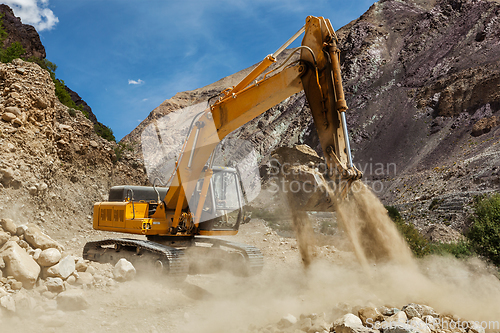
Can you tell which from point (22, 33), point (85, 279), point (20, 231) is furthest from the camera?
point (22, 33)

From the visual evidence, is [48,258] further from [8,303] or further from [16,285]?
[8,303]

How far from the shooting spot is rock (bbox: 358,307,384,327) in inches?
168

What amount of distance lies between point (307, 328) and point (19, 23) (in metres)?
49.0

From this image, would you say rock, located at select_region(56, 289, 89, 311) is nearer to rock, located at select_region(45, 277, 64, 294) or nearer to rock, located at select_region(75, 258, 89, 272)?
rock, located at select_region(45, 277, 64, 294)

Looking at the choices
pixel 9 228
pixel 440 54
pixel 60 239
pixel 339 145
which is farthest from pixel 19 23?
pixel 440 54

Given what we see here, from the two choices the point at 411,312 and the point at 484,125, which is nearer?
the point at 411,312

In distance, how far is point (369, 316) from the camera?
4.33 m

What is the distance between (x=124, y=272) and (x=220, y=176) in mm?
2653

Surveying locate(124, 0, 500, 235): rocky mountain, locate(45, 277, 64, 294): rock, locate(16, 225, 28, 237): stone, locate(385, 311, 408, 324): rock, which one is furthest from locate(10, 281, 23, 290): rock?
locate(124, 0, 500, 235): rocky mountain

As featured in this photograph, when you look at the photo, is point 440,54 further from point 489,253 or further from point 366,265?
point 366,265

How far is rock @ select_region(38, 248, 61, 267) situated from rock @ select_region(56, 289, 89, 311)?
0.86 m

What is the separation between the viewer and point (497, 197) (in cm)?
1136

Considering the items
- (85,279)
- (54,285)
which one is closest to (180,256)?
(85,279)

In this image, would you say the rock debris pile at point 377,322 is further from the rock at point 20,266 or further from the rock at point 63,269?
the rock at point 20,266
